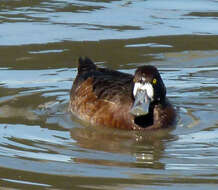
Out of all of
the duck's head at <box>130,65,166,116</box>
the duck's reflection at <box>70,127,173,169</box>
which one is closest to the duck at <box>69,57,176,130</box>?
the duck's head at <box>130,65,166,116</box>

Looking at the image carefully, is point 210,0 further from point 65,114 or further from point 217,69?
point 65,114

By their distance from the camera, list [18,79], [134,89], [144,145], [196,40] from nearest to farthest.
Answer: [144,145], [134,89], [18,79], [196,40]

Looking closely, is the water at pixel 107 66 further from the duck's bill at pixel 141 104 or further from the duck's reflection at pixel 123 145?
the duck's bill at pixel 141 104

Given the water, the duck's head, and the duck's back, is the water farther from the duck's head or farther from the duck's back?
the duck's head

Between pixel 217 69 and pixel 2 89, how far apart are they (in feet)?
10.1

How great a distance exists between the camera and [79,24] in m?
14.1

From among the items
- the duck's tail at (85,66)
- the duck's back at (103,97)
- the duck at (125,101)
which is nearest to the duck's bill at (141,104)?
the duck at (125,101)

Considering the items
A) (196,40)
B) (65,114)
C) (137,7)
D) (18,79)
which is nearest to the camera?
(65,114)

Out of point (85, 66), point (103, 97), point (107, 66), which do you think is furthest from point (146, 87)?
point (107, 66)

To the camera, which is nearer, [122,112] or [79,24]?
[122,112]

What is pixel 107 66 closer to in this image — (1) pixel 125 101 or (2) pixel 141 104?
(1) pixel 125 101

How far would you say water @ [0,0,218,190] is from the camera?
25.6 ft

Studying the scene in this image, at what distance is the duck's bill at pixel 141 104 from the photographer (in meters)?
9.53

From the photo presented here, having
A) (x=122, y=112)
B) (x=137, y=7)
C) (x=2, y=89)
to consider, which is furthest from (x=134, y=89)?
(x=137, y=7)
